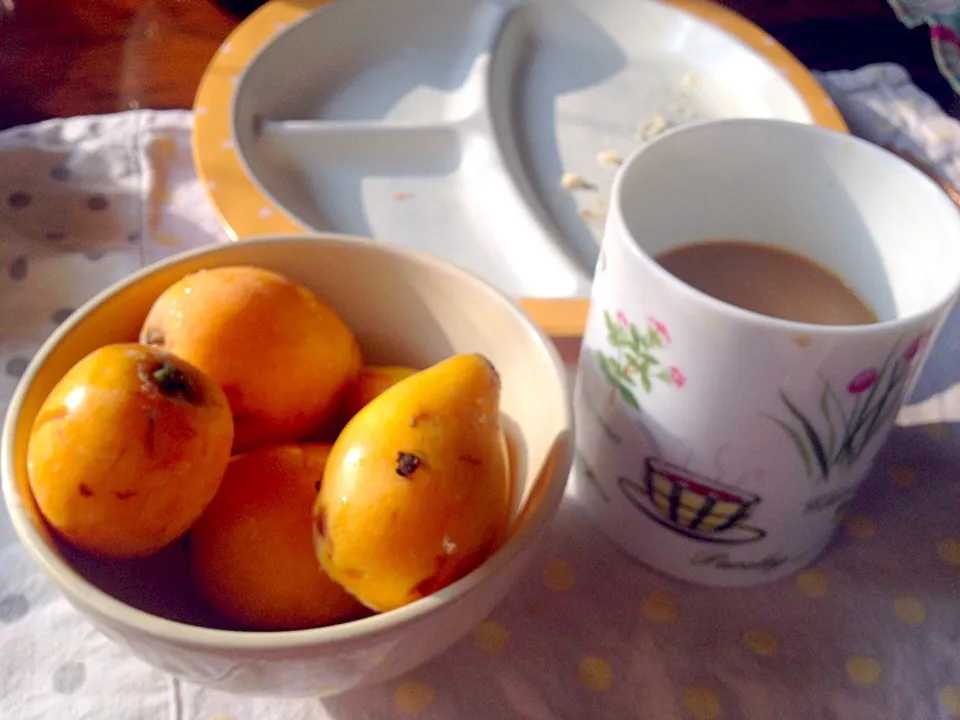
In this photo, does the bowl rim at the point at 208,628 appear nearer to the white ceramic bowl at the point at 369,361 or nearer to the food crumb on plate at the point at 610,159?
the white ceramic bowl at the point at 369,361

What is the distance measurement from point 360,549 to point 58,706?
0.16 meters

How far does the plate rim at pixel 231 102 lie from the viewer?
0.54 m

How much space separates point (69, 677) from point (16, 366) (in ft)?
0.63

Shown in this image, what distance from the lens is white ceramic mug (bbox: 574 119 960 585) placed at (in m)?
0.31

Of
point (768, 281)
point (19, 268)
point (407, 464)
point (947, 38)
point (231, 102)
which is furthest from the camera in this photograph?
point (947, 38)

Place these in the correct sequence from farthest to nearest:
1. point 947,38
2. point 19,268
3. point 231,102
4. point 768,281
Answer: point 947,38 → point 231,102 → point 19,268 → point 768,281

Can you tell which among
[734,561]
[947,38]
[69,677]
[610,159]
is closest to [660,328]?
[734,561]

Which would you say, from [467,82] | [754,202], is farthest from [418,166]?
[754,202]

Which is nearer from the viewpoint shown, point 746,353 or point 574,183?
point 746,353

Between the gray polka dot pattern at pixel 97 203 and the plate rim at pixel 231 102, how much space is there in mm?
64

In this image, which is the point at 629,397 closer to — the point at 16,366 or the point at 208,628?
the point at 208,628

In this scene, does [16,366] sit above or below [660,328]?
below

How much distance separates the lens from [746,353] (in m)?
0.30

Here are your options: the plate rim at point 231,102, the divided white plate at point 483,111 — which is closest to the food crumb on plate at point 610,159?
the divided white plate at point 483,111
